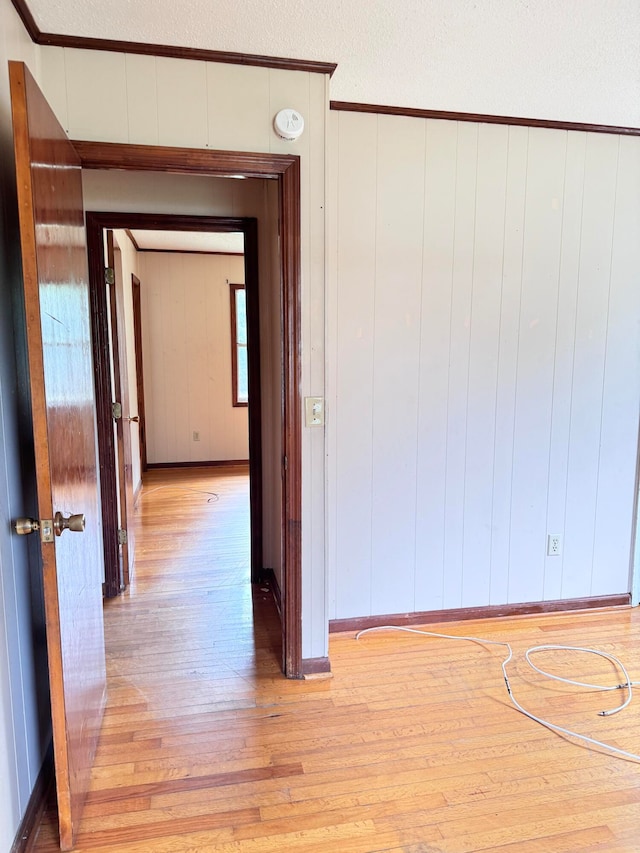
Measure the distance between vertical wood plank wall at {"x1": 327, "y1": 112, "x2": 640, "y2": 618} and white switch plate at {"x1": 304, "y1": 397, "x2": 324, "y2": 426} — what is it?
32cm

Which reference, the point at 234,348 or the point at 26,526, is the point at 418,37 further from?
the point at 234,348

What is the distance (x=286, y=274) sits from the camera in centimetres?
211

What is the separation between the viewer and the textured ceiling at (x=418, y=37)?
5.61 feet

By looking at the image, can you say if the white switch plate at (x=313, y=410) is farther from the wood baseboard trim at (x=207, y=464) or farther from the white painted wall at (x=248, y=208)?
the wood baseboard trim at (x=207, y=464)

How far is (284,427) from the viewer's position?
218 centimetres

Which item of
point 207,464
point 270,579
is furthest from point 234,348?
point 270,579

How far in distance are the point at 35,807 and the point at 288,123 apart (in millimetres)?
2449

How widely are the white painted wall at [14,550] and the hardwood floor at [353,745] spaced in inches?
10.8

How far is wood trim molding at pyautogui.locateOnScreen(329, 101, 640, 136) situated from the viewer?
236 centimetres

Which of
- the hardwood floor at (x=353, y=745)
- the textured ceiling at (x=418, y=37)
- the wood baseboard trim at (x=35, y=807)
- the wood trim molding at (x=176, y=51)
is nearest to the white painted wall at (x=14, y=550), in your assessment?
the wood baseboard trim at (x=35, y=807)

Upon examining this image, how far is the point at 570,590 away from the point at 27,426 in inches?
110

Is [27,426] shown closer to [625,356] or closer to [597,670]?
[597,670]

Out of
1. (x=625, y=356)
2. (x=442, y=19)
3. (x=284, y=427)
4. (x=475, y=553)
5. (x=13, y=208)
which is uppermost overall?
(x=442, y=19)

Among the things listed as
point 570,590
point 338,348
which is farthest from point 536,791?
point 338,348
